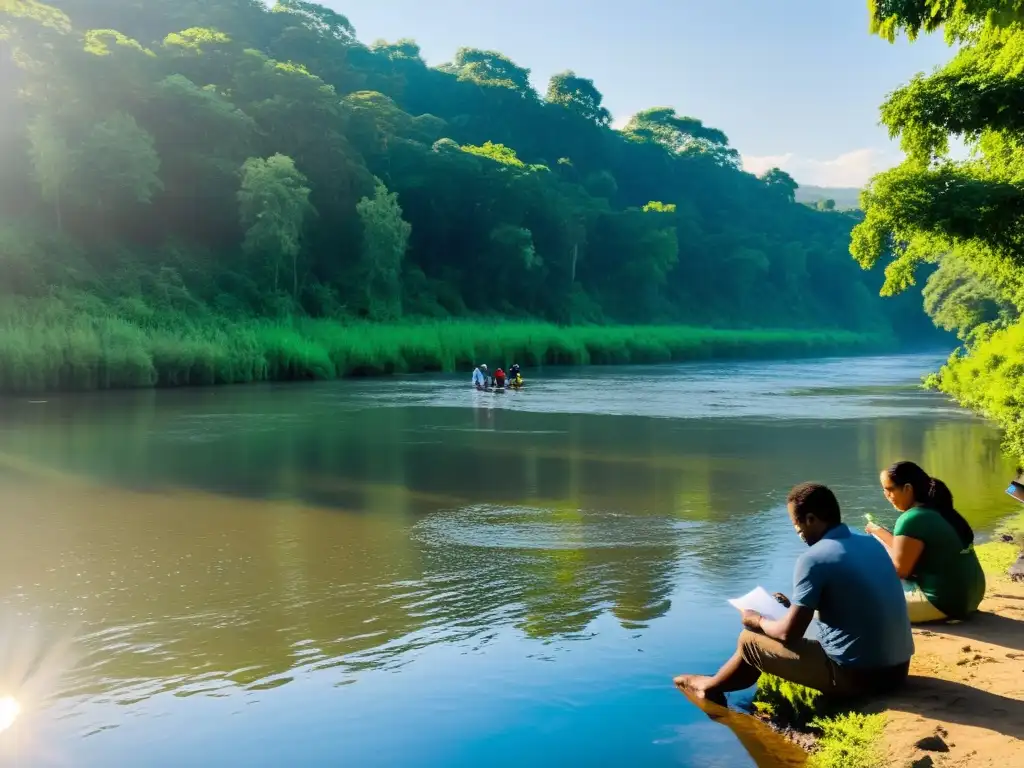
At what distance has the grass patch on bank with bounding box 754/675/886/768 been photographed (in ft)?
17.4

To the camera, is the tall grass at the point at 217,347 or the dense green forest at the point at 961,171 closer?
the dense green forest at the point at 961,171

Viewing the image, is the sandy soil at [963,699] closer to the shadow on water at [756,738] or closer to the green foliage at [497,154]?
the shadow on water at [756,738]

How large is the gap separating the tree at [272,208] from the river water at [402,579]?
31.1 meters

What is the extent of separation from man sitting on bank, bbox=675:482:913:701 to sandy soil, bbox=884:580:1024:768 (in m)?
0.26

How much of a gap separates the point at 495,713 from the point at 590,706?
587mm

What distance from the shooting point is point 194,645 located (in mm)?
7566

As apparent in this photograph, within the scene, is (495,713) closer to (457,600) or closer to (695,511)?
(457,600)

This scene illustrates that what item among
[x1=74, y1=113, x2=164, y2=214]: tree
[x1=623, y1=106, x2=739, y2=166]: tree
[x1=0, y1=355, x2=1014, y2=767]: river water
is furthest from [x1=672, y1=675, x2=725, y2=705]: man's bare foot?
[x1=623, y1=106, x2=739, y2=166]: tree

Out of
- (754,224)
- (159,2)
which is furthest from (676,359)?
(754,224)

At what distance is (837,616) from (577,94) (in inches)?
4533

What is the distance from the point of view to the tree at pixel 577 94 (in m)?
115

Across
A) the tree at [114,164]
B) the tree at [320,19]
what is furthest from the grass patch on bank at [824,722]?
→ the tree at [320,19]

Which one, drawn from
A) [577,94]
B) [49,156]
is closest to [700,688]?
[49,156]

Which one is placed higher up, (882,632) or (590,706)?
(882,632)
